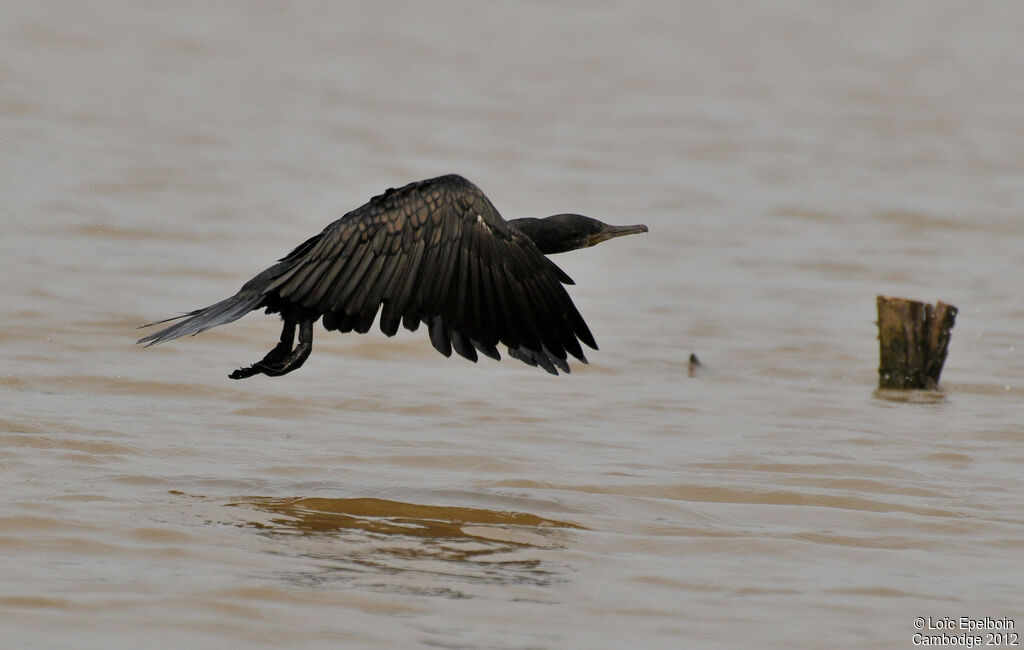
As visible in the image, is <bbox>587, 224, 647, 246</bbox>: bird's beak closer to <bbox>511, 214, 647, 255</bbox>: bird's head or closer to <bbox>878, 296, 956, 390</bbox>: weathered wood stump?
<bbox>511, 214, 647, 255</bbox>: bird's head

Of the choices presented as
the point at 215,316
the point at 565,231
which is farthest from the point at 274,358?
the point at 565,231

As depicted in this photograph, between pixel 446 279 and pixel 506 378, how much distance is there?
12.4ft

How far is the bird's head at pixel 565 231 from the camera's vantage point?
7.35 metres

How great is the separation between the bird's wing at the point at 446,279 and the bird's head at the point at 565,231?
1.92ft

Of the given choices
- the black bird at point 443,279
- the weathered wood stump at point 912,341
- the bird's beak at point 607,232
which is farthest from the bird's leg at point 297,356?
the weathered wood stump at point 912,341

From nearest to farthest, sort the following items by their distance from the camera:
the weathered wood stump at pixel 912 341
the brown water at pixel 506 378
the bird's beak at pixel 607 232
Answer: the brown water at pixel 506 378 → the bird's beak at pixel 607 232 → the weathered wood stump at pixel 912 341

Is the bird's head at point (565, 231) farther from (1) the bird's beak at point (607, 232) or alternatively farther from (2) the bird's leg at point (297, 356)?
(2) the bird's leg at point (297, 356)

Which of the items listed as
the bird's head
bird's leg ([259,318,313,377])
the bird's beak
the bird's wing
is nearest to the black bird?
the bird's wing

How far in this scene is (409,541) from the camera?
21.4 ft

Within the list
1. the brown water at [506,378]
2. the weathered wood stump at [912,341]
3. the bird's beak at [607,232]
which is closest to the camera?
the brown water at [506,378]

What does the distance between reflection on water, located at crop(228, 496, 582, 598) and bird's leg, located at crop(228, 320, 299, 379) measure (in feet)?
1.80

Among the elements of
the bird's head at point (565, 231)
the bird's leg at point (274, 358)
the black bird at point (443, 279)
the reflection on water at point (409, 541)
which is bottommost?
the reflection on water at point (409, 541)

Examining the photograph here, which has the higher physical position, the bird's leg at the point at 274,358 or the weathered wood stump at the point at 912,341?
the weathered wood stump at the point at 912,341

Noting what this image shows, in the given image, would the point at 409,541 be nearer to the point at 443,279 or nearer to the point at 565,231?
the point at 443,279
